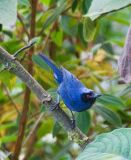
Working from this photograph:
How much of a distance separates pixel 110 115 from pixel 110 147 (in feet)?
1.61

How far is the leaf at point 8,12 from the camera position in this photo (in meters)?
0.70

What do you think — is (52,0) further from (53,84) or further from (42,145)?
(42,145)

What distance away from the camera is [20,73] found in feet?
2.24

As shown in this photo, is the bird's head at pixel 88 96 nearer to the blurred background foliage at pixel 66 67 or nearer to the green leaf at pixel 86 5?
the blurred background foliage at pixel 66 67

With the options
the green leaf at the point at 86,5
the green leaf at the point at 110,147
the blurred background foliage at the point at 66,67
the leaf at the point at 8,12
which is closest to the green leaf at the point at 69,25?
the blurred background foliage at the point at 66,67

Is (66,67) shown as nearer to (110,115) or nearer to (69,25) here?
(69,25)

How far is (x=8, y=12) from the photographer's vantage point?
2.36ft

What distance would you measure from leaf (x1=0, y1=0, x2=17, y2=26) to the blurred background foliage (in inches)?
8.2

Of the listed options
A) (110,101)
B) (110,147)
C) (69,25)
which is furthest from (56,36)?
(110,147)

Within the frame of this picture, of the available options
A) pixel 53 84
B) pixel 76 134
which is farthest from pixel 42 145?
pixel 76 134

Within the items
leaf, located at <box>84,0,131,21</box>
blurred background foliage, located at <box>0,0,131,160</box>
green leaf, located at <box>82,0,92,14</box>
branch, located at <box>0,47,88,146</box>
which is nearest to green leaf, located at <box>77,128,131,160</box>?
branch, located at <box>0,47,88,146</box>

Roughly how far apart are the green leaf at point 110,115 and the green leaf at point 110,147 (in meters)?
0.43

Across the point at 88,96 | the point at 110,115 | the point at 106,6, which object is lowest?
the point at 110,115

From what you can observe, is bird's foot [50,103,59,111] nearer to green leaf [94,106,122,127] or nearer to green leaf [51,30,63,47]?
green leaf [94,106,122,127]
